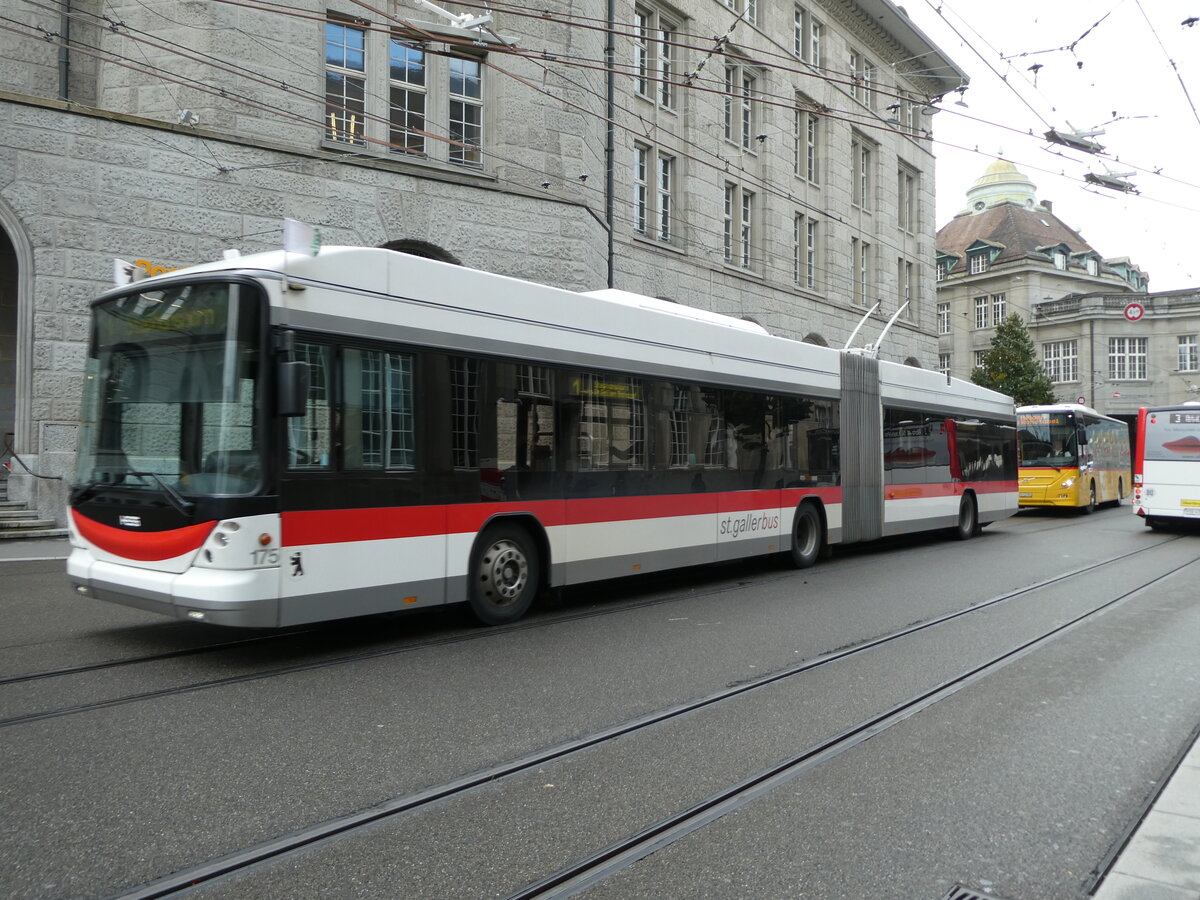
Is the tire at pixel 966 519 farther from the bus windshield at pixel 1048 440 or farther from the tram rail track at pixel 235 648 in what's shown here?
the tram rail track at pixel 235 648

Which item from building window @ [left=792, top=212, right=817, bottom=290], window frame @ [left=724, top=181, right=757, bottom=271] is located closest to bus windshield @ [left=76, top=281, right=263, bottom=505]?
window frame @ [left=724, top=181, right=757, bottom=271]

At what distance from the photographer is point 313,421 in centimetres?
664

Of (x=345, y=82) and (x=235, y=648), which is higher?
(x=345, y=82)

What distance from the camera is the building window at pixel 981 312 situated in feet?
233

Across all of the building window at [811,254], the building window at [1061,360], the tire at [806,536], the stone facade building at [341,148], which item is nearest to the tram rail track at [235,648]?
the tire at [806,536]

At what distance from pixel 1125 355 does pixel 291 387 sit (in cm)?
7339

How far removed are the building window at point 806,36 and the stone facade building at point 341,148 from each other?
4.72 meters

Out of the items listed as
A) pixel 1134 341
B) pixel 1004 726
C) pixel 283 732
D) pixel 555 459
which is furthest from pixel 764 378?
pixel 1134 341

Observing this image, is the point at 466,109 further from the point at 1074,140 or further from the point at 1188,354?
the point at 1188,354

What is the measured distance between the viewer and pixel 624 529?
950 centimetres

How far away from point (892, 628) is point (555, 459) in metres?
3.27

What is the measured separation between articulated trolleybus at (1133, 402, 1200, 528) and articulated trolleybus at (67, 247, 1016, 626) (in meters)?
13.0

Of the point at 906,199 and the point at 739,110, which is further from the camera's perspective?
the point at 906,199

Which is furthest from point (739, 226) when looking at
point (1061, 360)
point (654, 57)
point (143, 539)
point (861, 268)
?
point (1061, 360)
